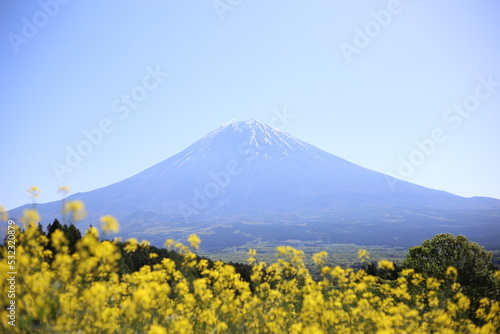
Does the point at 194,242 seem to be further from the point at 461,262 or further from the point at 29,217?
the point at 461,262

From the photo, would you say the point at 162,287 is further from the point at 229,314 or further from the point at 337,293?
the point at 337,293

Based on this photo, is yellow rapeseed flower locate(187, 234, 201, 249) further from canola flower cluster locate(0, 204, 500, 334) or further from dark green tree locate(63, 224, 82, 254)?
dark green tree locate(63, 224, 82, 254)

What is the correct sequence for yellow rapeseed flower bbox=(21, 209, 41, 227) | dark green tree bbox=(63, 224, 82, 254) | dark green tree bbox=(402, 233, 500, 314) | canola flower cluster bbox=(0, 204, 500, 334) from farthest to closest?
dark green tree bbox=(402, 233, 500, 314)
dark green tree bbox=(63, 224, 82, 254)
yellow rapeseed flower bbox=(21, 209, 41, 227)
canola flower cluster bbox=(0, 204, 500, 334)

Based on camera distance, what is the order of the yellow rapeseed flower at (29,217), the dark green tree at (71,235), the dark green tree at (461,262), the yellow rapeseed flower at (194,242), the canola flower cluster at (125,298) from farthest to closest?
the dark green tree at (461,262)
the yellow rapeseed flower at (194,242)
the dark green tree at (71,235)
the yellow rapeseed flower at (29,217)
the canola flower cluster at (125,298)

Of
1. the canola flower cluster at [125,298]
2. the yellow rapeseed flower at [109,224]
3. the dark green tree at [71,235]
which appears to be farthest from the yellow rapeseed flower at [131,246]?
the yellow rapeseed flower at [109,224]

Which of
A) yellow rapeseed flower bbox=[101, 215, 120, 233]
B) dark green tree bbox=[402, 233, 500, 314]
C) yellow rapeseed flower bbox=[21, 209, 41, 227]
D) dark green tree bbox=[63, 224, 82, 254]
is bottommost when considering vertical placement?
dark green tree bbox=[402, 233, 500, 314]

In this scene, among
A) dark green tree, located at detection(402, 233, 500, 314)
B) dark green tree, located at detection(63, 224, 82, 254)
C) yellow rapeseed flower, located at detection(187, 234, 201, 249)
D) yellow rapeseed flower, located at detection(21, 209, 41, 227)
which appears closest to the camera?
yellow rapeseed flower, located at detection(21, 209, 41, 227)

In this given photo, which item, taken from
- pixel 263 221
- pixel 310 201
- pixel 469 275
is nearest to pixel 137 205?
pixel 263 221

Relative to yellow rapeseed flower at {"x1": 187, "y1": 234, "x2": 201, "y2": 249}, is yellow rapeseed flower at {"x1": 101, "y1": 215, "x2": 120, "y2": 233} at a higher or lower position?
higher

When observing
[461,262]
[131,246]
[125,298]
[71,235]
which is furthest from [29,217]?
[461,262]

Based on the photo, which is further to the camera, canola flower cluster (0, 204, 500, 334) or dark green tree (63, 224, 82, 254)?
dark green tree (63, 224, 82, 254)

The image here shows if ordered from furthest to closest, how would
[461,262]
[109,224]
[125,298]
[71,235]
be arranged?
[461,262], [125,298], [71,235], [109,224]

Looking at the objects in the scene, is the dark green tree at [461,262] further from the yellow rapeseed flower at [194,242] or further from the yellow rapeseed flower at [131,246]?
the yellow rapeseed flower at [131,246]

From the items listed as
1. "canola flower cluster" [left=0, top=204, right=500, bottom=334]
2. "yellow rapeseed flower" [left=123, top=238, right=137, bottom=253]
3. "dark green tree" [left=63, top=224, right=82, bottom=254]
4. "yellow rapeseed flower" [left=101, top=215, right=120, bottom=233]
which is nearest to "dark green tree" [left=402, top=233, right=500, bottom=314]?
"canola flower cluster" [left=0, top=204, right=500, bottom=334]
